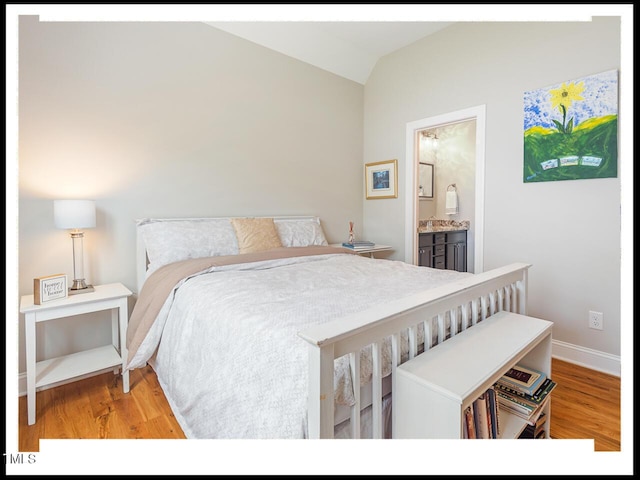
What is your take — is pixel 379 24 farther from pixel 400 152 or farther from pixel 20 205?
pixel 20 205

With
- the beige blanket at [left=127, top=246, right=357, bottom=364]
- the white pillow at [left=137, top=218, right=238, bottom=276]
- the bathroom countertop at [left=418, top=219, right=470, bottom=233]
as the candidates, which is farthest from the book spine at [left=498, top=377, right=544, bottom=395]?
the bathroom countertop at [left=418, top=219, right=470, bottom=233]

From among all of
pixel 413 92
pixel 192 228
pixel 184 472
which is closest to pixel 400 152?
pixel 413 92

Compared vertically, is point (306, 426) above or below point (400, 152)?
below

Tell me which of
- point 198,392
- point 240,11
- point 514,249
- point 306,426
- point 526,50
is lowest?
point 198,392

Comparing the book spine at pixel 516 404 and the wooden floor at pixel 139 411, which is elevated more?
the book spine at pixel 516 404

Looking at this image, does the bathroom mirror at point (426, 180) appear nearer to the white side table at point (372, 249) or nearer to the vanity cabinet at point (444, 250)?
the vanity cabinet at point (444, 250)

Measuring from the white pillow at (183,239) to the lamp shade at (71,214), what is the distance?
0.39 metres

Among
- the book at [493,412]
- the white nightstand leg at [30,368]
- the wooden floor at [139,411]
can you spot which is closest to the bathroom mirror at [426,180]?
the wooden floor at [139,411]

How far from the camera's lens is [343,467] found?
865 mm

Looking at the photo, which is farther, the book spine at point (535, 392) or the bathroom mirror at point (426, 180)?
the bathroom mirror at point (426, 180)

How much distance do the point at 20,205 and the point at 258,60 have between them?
86.1 inches

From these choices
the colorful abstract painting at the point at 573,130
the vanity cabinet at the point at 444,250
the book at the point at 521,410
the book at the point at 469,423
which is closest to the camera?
the book at the point at 469,423

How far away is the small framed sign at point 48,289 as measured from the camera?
1760 mm

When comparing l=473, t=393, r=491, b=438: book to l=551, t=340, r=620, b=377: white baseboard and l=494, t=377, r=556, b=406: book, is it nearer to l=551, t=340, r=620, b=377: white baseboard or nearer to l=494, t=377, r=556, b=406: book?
l=494, t=377, r=556, b=406: book
